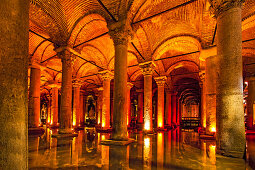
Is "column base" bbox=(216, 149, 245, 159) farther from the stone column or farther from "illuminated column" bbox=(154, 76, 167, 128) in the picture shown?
"illuminated column" bbox=(154, 76, 167, 128)

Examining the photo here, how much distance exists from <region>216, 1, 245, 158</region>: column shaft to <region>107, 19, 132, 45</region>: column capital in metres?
3.93

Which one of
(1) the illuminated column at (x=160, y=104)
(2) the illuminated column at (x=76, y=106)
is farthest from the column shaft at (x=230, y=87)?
(2) the illuminated column at (x=76, y=106)

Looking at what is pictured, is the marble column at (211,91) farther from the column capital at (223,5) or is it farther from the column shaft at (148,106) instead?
the column capital at (223,5)

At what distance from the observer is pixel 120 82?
727cm

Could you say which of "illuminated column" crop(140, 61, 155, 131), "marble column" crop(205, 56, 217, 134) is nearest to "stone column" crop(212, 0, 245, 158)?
"marble column" crop(205, 56, 217, 134)

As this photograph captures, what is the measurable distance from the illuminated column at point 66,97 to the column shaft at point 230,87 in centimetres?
762

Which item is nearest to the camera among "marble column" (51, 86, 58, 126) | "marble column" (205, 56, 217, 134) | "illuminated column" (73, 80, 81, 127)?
"marble column" (205, 56, 217, 134)

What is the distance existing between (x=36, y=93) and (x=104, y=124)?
5.70 meters

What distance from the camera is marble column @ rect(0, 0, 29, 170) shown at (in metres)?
2.11

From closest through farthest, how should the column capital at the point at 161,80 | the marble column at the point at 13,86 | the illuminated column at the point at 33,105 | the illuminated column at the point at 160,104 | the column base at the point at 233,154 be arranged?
the marble column at the point at 13,86 → the column base at the point at 233,154 → the illuminated column at the point at 33,105 → the illuminated column at the point at 160,104 → the column capital at the point at 161,80

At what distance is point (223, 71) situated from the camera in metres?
4.65

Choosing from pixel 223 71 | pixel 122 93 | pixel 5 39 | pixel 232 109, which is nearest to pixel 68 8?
pixel 122 93

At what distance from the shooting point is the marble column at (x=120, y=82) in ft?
23.1

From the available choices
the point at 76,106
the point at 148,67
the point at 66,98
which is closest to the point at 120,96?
the point at 66,98
